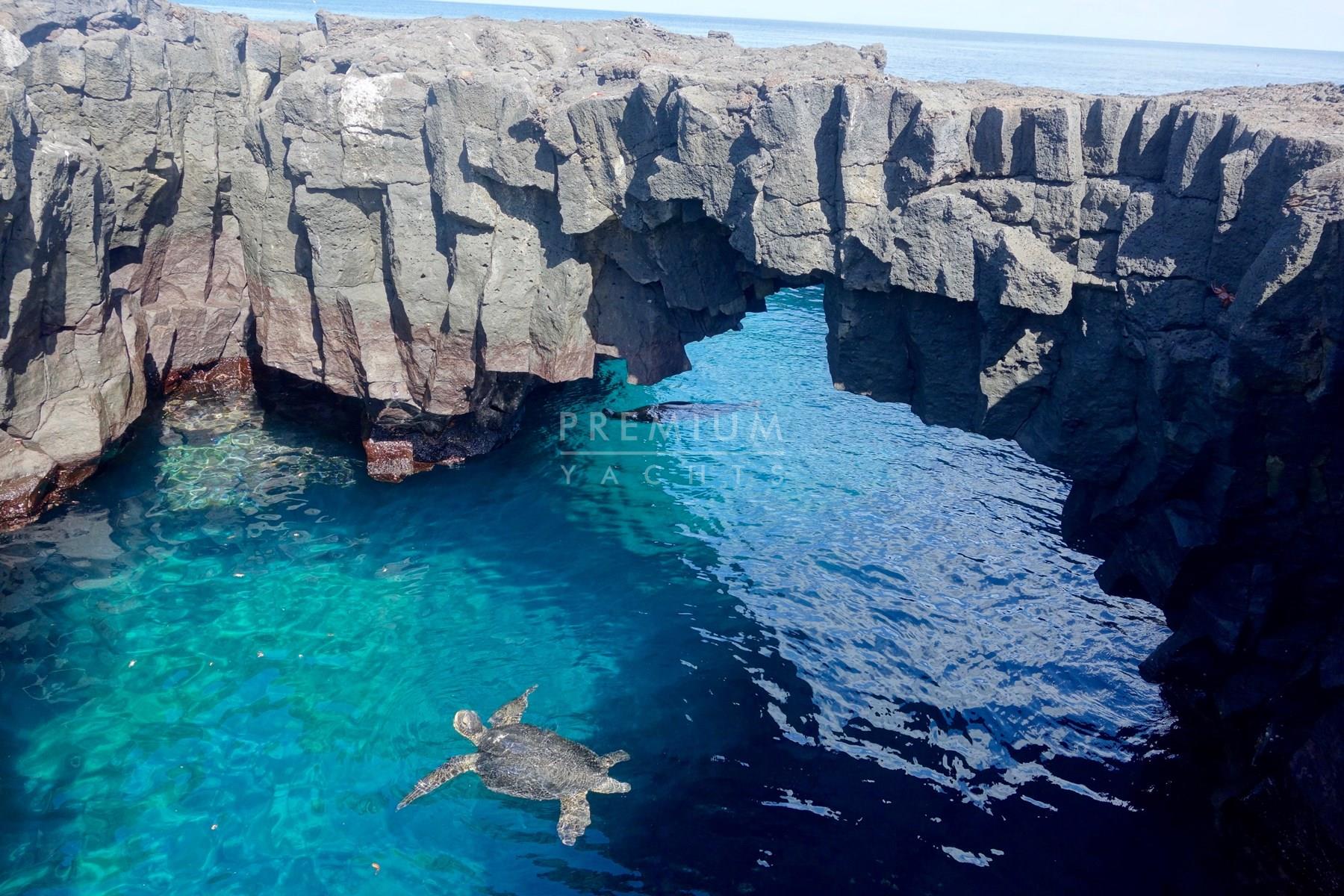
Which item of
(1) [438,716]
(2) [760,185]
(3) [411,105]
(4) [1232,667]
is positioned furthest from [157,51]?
(4) [1232,667]

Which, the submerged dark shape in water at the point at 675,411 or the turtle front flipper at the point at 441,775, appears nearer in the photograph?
the turtle front flipper at the point at 441,775

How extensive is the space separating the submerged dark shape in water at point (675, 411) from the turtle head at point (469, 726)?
8892 millimetres

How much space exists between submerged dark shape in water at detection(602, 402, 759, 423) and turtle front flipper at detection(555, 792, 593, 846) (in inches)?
386

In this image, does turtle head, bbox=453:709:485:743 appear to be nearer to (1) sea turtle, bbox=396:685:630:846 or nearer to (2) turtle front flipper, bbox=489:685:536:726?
(1) sea turtle, bbox=396:685:630:846

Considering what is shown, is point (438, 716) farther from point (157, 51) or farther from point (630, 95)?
point (157, 51)

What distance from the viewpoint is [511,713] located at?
10164mm

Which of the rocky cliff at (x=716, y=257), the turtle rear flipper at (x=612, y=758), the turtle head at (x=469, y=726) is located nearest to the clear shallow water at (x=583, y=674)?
the turtle rear flipper at (x=612, y=758)

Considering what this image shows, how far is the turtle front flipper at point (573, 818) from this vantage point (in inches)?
345

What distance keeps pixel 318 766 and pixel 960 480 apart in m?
11.4

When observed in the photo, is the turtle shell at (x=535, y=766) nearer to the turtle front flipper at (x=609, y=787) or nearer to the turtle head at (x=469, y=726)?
the turtle front flipper at (x=609, y=787)

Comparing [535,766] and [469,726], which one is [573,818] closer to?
[535,766]

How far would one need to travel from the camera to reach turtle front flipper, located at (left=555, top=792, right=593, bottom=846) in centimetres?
877

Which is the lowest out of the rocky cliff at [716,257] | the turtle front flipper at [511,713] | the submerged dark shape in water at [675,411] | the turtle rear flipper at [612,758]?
the turtle rear flipper at [612,758]

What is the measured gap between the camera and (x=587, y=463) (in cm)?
1634
